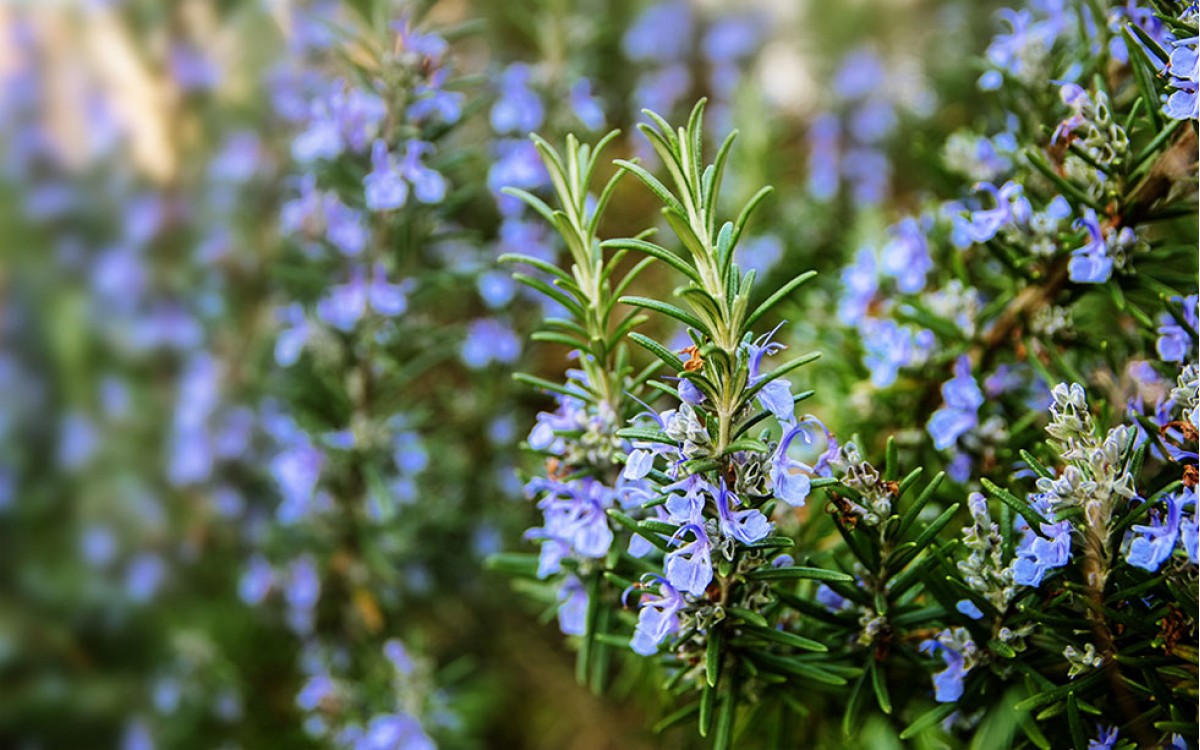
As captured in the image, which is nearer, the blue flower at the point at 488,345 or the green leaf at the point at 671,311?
the green leaf at the point at 671,311

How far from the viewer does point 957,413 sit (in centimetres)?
56

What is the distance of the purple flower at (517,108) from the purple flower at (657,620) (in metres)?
0.55

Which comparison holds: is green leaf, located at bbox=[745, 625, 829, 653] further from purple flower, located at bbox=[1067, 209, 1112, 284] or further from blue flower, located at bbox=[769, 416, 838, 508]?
purple flower, located at bbox=[1067, 209, 1112, 284]

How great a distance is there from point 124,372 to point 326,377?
0.42m

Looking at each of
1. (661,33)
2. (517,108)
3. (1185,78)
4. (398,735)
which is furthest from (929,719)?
(661,33)

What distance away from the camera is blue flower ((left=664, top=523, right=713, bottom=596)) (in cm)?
42

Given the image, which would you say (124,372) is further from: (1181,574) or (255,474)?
(1181,574)

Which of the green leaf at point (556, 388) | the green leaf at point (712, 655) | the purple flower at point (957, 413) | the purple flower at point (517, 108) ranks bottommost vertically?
the green leaf at point (712, 655)

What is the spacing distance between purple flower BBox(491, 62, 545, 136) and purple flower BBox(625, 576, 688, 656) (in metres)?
0.55

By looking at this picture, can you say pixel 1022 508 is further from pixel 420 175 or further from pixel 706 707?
pixel 420 175

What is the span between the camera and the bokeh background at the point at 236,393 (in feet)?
2.91

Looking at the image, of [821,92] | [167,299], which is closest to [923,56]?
[821,92]

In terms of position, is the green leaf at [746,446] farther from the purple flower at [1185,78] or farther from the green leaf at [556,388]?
the purple flower at [1185,78]

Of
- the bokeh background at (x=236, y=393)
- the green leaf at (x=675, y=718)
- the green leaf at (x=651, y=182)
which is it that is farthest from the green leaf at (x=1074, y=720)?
the bokeh background at (x=236, y=393)
